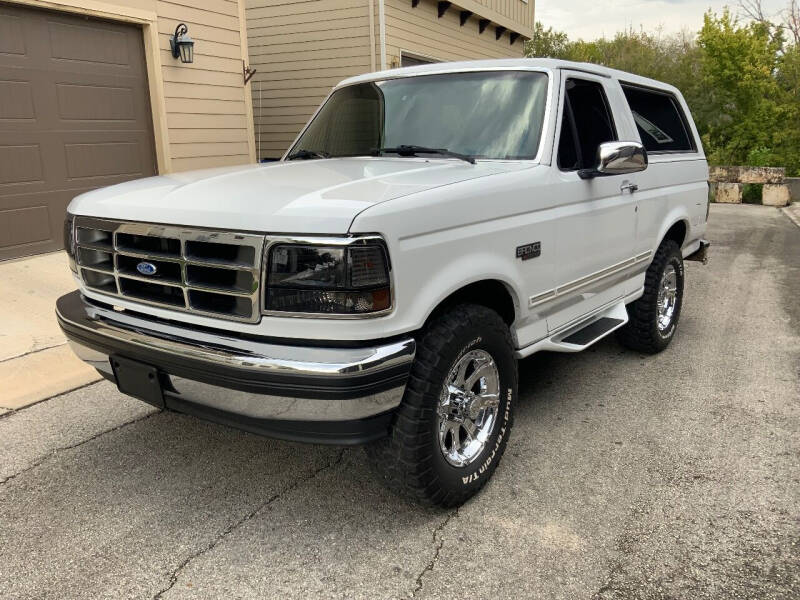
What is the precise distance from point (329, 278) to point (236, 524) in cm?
125

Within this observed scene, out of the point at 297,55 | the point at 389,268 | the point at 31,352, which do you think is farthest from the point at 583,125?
the point at 297,55

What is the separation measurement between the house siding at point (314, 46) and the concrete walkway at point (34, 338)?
636 cm

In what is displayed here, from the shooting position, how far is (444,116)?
3.82 meters

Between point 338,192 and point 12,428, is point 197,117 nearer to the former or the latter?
point 12,428

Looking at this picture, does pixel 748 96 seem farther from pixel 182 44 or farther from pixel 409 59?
pixel 182 44

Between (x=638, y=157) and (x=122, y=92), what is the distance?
20.1ft

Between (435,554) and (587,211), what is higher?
(587,211)

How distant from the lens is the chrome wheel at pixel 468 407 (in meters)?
2.90

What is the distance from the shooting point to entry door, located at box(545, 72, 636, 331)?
11.9ft

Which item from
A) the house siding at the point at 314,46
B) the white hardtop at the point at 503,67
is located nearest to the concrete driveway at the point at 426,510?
the white hardtop at the point at 503,67

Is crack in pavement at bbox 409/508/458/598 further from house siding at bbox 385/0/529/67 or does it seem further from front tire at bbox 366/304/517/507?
house siding at bbox 385/0/529/67

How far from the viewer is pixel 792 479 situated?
10.6ft

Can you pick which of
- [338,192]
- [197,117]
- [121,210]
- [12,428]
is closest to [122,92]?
[197,117]

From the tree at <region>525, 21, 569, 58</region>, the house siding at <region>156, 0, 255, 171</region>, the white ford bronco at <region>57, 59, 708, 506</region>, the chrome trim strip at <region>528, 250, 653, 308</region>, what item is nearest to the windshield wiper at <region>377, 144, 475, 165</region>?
the white ford bronco at <region>57, 59, 708, 506</region>
